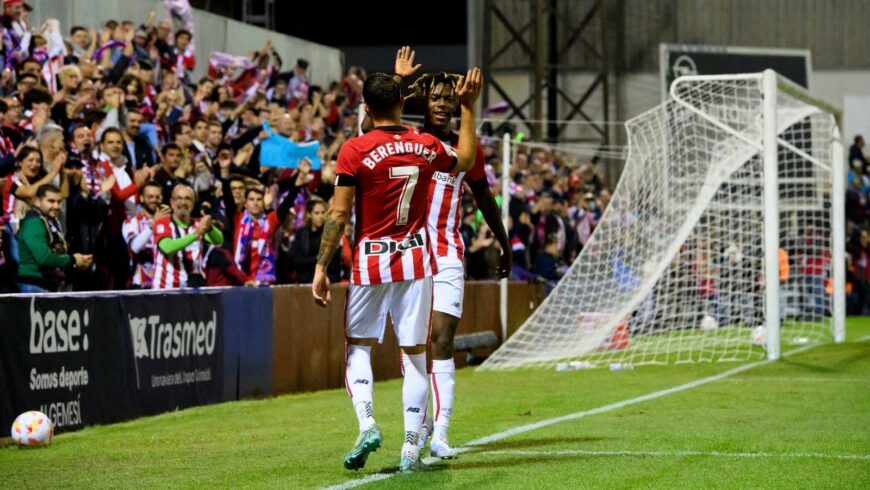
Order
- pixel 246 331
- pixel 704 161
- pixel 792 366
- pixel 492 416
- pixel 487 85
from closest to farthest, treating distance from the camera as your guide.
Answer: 1. pixel 492 416
2. pixel 246 331
3. pixel 792 366
4. pixel 704 161
5. pixel 487 85

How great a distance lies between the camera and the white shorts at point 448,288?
9.05m

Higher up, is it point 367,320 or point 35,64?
point 35,64

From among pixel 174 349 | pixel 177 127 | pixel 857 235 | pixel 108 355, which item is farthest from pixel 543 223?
pixel 857 235

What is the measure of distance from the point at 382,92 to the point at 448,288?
1.77 meters

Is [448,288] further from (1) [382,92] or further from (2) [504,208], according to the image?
(2) [504,208]

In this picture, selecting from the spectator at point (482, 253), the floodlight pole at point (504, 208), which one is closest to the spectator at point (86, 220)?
the floodlight pole at point (504, 208)

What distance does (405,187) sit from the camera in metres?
7.88

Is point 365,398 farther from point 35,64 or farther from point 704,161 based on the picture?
point 704,161

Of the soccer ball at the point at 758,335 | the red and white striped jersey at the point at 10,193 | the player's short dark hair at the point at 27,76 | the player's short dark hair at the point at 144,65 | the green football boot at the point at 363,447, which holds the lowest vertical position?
the green football boot at the point at 363,447

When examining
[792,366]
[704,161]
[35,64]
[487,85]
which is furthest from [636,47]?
[35,64]

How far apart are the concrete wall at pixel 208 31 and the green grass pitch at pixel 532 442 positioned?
6.93 meters

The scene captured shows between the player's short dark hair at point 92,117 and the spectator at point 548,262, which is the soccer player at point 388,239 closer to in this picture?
the player's short dark hair at point 92,117

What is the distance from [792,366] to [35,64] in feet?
30.1

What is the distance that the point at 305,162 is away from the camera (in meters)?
16.5
